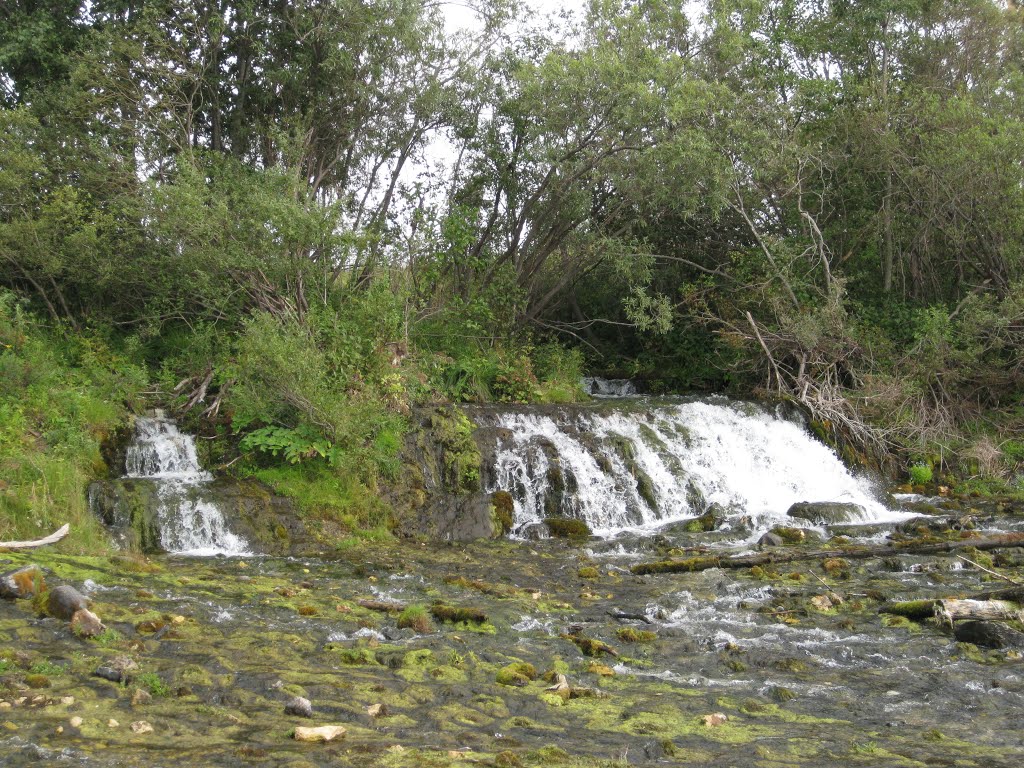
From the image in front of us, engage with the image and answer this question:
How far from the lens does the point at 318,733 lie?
15.8 feet

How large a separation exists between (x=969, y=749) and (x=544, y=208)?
1565cm

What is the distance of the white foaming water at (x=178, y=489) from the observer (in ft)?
36.3

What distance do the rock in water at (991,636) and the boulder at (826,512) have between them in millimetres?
6272

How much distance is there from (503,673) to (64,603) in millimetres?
3412

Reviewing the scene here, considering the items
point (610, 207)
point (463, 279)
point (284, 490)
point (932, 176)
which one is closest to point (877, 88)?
point (932, 176)

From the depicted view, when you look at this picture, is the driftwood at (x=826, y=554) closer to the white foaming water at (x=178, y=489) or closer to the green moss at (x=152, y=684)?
the white foaming water at (x=178, y=489)

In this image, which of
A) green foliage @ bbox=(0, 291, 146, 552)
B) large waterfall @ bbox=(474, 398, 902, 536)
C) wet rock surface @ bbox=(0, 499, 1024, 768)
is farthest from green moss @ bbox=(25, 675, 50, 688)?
large waterfall @ bbox=(474, 398, 902, 536)

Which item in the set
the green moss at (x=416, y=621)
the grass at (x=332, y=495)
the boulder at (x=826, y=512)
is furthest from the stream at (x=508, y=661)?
the boulder at (x=826, y=512)

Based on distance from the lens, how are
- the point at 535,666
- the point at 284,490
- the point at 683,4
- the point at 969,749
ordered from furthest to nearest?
the point at 683,4
the point at 284,490
the point at 535,666
the point at 969,749

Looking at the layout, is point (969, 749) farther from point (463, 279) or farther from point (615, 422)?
point (463, 279)

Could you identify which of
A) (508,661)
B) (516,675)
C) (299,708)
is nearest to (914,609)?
(508,661)

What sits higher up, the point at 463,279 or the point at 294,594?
the point at 463,279

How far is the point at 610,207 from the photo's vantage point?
20.1 metres

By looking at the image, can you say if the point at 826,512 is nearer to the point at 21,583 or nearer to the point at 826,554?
the point at 826,554
